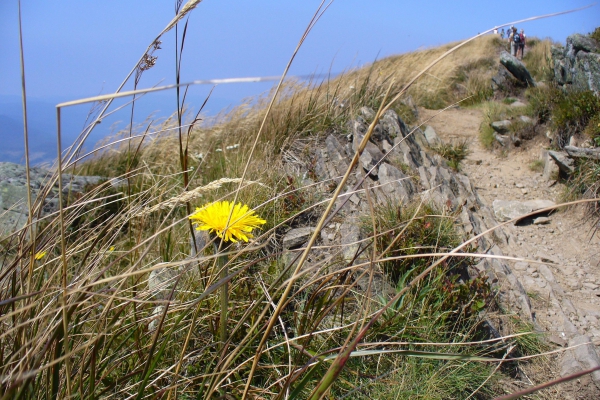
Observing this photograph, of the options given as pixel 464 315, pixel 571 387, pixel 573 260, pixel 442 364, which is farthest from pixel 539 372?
pixel 573 260

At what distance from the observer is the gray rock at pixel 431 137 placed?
654cm

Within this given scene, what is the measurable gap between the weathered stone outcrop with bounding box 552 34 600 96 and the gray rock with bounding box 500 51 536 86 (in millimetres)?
2465

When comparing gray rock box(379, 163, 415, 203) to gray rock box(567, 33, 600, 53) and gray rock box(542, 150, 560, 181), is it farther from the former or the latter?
gray rock box(567, 33, 600, 53)

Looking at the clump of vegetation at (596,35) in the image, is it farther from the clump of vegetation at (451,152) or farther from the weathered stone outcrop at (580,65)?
the clump of vegetation at (451,152)

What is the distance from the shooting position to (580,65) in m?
6.75

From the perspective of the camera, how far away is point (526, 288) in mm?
3340

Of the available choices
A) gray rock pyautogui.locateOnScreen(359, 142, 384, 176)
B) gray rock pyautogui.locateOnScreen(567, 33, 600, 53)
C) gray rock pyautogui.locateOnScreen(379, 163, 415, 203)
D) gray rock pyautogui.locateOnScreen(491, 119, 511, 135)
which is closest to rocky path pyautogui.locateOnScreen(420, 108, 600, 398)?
gray rock pyautogui.locateOnScreen(491, 119, 511, 135)

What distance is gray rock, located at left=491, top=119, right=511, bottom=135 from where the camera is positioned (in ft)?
23.2

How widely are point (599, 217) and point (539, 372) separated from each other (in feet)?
9.13

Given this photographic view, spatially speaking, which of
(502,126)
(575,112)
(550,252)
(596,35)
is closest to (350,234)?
(550,252)

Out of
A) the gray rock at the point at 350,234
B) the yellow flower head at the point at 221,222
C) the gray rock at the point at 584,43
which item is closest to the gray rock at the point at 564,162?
the gray rock at the point at 584,43

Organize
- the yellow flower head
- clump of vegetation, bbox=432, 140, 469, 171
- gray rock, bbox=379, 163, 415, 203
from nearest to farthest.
A: the yellow flower head → gray rock, bbox=379, 163, 415, 203 → clump of vegetation, bbox=432, 140, 469, 171

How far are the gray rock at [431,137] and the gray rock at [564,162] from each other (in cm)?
162

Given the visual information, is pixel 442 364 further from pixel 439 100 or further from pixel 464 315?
pixel 439 100
